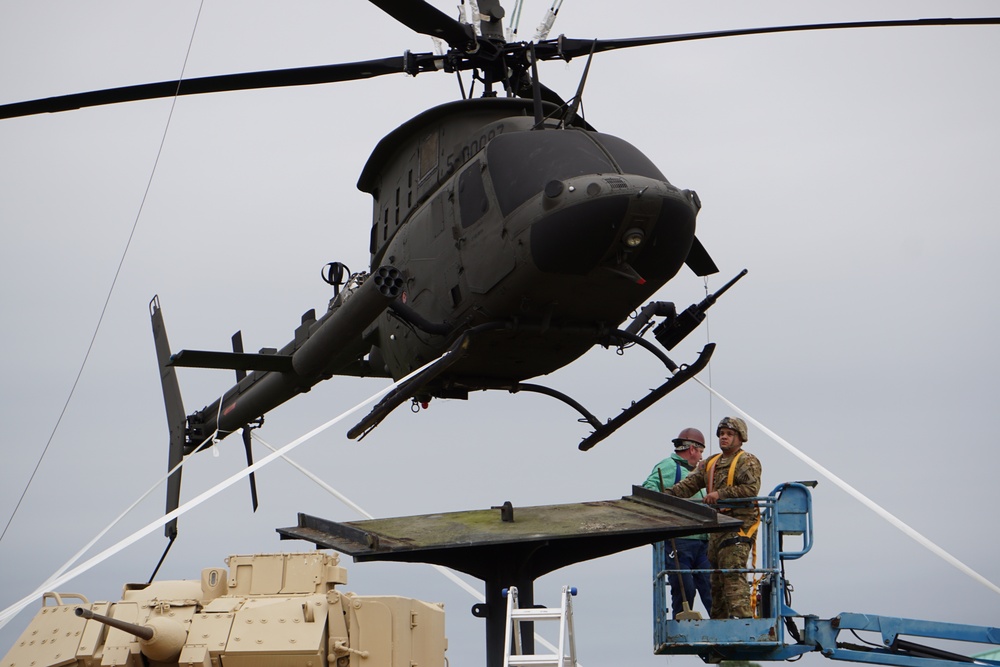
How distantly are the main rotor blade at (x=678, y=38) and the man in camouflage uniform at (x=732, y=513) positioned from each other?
3394 mm

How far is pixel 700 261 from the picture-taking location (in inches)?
508

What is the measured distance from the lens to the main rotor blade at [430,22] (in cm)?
1136

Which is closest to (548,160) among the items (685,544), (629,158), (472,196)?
(629,158)

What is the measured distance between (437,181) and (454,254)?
114cm

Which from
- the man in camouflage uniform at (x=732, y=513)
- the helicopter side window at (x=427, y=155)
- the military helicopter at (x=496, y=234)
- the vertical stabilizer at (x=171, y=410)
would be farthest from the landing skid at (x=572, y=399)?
the vertical stabilizer at (x=171, y=410)

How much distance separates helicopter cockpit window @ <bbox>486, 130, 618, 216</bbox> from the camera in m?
10.8

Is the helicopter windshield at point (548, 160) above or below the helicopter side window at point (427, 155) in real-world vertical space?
below

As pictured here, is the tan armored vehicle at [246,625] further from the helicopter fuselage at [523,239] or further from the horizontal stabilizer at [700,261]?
the horizontal stabilizer at [700,261]

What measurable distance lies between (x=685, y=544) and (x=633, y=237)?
2.76 metres

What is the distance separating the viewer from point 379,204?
1395 cm

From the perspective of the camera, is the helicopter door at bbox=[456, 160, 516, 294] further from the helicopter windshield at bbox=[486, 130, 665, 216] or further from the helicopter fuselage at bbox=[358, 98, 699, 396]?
the helicopter windshield at bbox=[486, 130, 665, 216]

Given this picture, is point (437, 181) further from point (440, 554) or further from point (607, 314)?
point (440, 554)

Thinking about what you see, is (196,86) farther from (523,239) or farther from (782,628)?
(782,628)

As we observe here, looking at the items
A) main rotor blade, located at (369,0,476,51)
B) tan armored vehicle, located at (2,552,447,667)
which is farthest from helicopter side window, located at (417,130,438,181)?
tan armored vehicle, located at (2,552,447,667)
